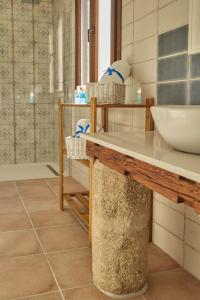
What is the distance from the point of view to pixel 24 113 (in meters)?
4.26

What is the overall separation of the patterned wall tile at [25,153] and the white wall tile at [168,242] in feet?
8.72

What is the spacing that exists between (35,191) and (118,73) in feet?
4.97

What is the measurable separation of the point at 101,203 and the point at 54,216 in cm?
114

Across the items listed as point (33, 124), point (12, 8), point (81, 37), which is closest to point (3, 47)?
point (12, 8)

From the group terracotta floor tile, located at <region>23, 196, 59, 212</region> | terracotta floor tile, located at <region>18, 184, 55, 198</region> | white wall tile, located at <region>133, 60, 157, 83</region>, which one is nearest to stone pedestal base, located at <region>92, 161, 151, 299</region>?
white wall tile, located at <region>133, 60, 157, 83</region>

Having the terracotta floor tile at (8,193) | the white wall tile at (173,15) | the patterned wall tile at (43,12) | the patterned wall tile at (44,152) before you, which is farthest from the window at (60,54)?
the white wall tile at (173,15)

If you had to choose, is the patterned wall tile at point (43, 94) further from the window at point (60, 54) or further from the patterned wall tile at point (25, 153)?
the patterned wall tile at point (25, 153)

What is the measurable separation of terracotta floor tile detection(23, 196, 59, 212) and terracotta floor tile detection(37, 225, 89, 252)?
44cm

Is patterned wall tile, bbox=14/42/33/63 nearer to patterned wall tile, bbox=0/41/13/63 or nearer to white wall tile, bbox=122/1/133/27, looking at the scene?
patterned wall tile, bbox=0/41/13/63

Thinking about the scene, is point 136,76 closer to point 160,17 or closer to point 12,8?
point 160,17

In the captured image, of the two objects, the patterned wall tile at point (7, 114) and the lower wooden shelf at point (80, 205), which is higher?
the patterned wall tile at point (7, 114)

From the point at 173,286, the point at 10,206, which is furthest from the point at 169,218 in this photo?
the point at 10,206

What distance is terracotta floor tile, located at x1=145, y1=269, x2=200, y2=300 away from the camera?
4.90 ft

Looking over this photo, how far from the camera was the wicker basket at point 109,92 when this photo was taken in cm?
197
